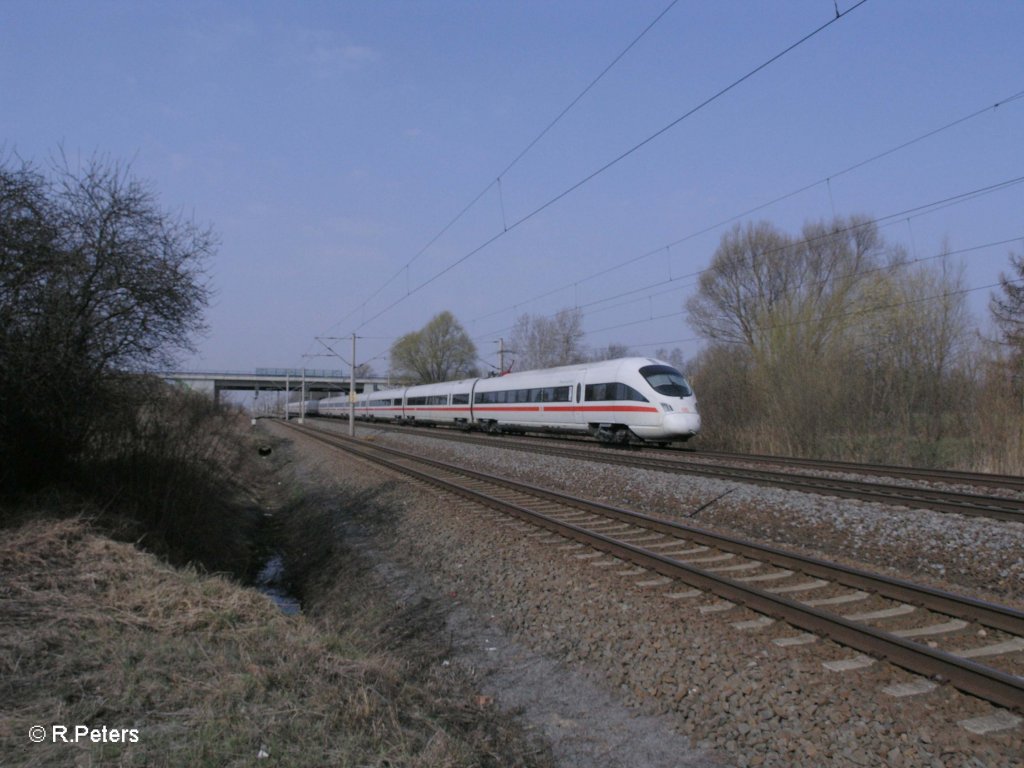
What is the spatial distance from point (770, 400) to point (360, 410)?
44285 millimetres

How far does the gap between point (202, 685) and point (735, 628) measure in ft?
12.9

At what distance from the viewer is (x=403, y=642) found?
6.09 m

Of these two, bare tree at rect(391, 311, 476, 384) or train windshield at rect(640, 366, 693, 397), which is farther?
bare tree at rect(391, 311, 476, 384)

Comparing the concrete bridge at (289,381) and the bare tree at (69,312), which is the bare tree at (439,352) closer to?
the concrete bridge at (289,381)

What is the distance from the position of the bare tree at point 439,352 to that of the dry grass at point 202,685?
78.9 m

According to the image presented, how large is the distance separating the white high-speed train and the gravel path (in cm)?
901

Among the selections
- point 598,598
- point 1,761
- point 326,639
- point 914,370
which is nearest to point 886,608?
point 598,598

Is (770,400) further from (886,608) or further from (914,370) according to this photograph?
(886,608)

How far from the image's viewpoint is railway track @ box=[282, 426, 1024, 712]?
4.55 metres

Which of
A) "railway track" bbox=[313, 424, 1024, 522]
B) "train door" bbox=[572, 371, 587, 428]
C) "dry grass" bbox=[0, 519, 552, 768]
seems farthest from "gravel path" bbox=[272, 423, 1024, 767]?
"train door" bbox=[572, 371, 587, 428]

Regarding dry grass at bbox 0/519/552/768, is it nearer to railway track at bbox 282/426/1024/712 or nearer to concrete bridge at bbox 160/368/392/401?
railway track at bbox 282/426/1024/712

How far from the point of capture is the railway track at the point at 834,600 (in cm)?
455

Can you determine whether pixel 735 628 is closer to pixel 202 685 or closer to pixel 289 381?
pixel 202 685

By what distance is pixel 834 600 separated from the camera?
6.18 m
